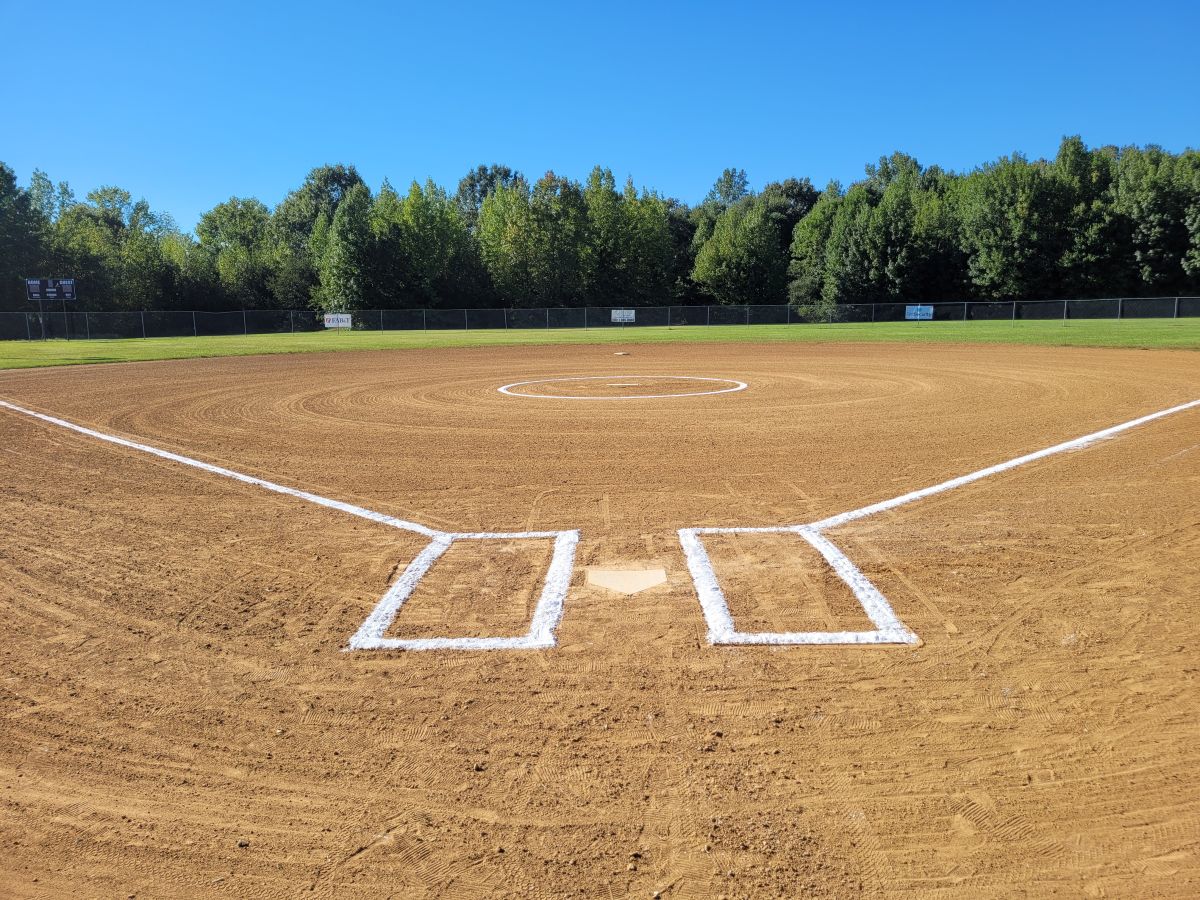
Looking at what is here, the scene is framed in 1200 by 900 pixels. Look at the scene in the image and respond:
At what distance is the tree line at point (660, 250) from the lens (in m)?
61.3

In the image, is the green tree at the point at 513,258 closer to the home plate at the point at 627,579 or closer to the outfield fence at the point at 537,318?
the outfield fence at the point at 537,318

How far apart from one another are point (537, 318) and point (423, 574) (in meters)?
54.2

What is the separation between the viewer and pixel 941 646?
13.3 feet

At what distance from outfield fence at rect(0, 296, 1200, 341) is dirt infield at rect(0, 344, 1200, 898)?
4989cm

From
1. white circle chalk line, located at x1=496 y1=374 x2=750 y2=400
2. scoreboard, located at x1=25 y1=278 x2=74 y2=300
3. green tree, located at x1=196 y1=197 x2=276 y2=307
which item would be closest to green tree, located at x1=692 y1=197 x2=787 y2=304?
green tree, located at x1=196 y1=197 x2=276 y2=307

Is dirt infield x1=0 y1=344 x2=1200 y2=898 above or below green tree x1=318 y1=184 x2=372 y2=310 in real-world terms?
below

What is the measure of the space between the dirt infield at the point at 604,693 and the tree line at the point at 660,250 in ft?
171

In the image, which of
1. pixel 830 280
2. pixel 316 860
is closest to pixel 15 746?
pixel 316 860

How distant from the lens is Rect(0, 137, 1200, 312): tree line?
61312 mm

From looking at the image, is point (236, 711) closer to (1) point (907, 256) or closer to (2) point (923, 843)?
(2) point (923, 843)

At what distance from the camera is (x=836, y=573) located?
5.09m

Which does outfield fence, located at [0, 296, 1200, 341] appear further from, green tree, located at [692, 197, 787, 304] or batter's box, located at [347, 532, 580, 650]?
batter's box, located at [347, 532, 580, 650]

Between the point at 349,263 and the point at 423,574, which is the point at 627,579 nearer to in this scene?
the point at 423,574

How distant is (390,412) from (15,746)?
9.50 m
